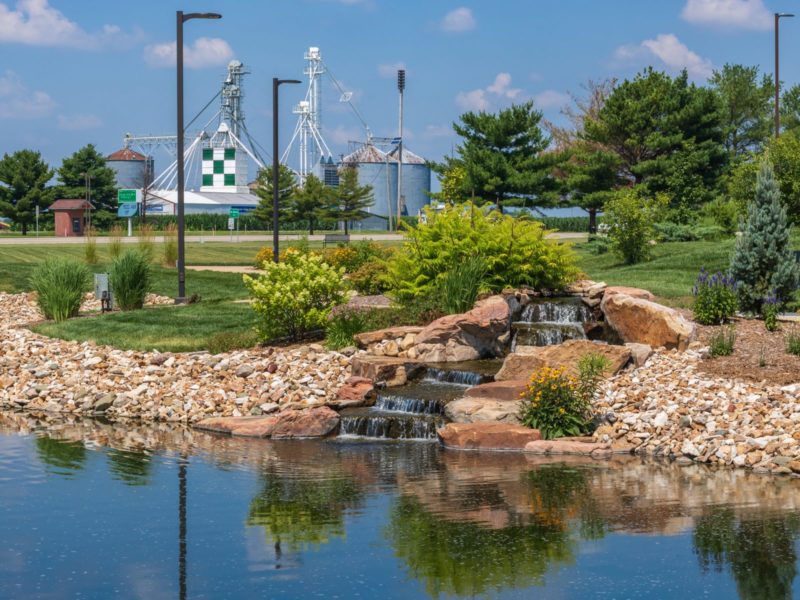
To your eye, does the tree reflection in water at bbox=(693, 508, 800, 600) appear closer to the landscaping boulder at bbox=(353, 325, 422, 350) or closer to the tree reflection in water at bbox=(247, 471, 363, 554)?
the tree reflection in water at bbox=(247, 471, 363, 554)

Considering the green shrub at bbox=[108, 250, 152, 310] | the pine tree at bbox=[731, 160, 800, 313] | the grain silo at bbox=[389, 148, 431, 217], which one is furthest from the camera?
the grain silo at bbox=[389, 148, 431, 217]

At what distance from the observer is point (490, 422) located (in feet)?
54.6

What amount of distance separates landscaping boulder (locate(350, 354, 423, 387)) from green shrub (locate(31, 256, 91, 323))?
9.90 meters

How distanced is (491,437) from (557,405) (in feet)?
3.46

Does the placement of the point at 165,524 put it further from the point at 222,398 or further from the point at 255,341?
the point at 255,341

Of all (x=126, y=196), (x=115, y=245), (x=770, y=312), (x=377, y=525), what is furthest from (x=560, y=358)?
(x=126, y=196)

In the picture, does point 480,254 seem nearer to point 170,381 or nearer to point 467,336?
point 467,336

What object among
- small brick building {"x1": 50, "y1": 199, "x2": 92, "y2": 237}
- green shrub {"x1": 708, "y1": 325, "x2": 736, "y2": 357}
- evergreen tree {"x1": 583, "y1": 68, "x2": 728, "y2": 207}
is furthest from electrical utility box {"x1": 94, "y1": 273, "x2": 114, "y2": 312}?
small brick building {"x1": 50, "y1": 199, "x2": 92, "y2": 237}

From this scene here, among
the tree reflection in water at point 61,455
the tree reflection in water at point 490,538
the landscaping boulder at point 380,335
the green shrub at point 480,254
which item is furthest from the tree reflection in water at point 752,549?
the green shrub at point 480,254

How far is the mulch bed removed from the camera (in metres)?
17.4

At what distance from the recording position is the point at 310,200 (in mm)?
A: 78438

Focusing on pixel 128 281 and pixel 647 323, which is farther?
pixel 128 281

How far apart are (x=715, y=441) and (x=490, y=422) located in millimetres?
3124

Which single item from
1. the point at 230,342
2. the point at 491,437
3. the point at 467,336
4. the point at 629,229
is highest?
the point at 629,229
